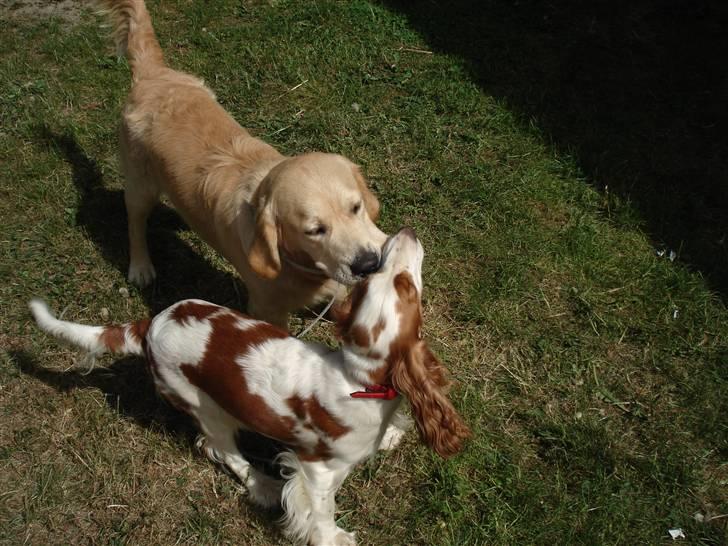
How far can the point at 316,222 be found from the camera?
2.90 meters

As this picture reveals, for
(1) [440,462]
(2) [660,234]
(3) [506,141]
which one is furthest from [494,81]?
(1) [440,462]

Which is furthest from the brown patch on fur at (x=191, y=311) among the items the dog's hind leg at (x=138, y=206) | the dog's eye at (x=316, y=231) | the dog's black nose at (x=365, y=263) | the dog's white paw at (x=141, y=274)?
the dog's white paw at (x=141, y=274)

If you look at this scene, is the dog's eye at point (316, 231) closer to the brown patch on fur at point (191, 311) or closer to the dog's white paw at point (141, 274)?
the brown patch on fur at point (191, 311)

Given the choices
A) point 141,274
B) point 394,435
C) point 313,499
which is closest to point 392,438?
point 394,435

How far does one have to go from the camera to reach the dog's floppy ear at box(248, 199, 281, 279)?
9.59ft

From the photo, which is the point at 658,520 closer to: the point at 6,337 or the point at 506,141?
the point at 506,141

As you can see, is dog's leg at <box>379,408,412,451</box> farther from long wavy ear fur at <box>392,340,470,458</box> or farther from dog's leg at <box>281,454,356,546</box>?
long wavy ear fur at <box>392,340,470,458</box>

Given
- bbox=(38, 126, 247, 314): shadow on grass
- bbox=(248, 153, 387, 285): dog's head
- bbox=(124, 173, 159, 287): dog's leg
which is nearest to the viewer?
bbox=(248, 153, 387, 285): dog's head

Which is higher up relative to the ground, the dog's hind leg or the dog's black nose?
the dog's black nose

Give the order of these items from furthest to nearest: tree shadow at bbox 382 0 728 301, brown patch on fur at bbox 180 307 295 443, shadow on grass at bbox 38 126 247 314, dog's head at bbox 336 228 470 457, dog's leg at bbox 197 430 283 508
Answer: tree shadow at bbox 382 0 728 301, shadow on grass at bbox 38 126 247 314, dog's leg at bbox 197 430 283 508, brown patch on fur at bbox 180 307 295 443, dog's head at bbox 336 228 470 457

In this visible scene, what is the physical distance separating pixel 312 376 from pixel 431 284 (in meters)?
1.68

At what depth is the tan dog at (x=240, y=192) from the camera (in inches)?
114

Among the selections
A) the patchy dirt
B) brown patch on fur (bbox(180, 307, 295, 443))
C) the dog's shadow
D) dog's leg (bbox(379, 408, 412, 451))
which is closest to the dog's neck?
brown patch on fur (bbox(180, 307, 295, 443))

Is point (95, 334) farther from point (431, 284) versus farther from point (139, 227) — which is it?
point (431, 284)
